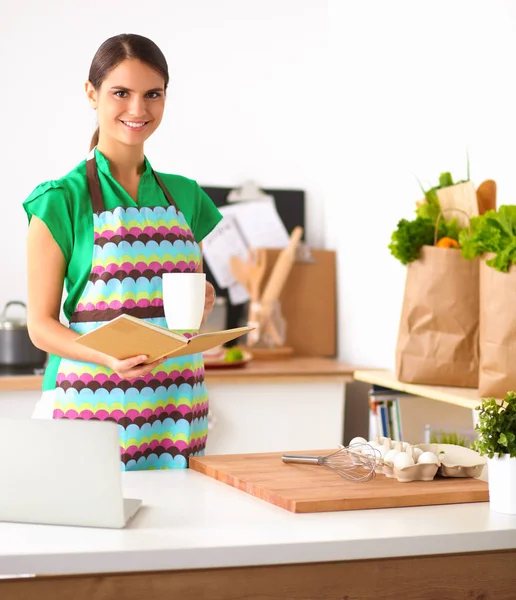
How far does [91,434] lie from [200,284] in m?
0.44

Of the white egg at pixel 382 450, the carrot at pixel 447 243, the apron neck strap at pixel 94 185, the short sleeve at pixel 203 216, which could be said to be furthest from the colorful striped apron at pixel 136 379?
the carrot at pixel 447 243

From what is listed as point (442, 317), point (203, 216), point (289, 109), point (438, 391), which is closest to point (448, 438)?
point (438, 391)

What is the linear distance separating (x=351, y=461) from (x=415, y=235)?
2.89ft

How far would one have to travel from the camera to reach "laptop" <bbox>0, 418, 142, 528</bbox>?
1097 mm

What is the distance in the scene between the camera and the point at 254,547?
104 centimetres

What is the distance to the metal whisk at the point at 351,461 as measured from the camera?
1368 millimetres

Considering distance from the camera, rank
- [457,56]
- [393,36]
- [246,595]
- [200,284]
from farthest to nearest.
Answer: [393,36] → [457,56] → [200,284] → [246,595]

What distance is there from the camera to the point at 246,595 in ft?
3.50

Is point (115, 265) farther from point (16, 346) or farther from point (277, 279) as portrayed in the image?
point (277, 279)

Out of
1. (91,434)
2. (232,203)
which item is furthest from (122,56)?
(232,203)

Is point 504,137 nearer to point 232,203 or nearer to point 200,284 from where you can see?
point 200,284

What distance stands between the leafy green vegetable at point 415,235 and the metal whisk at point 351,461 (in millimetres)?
822

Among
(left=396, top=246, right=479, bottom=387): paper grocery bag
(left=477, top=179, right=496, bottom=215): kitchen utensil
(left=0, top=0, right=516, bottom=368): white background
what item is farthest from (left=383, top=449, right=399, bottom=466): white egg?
(left=0, top=0, right=516, bottom=368): white background

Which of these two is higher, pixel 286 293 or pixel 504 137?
pixel 504 137
